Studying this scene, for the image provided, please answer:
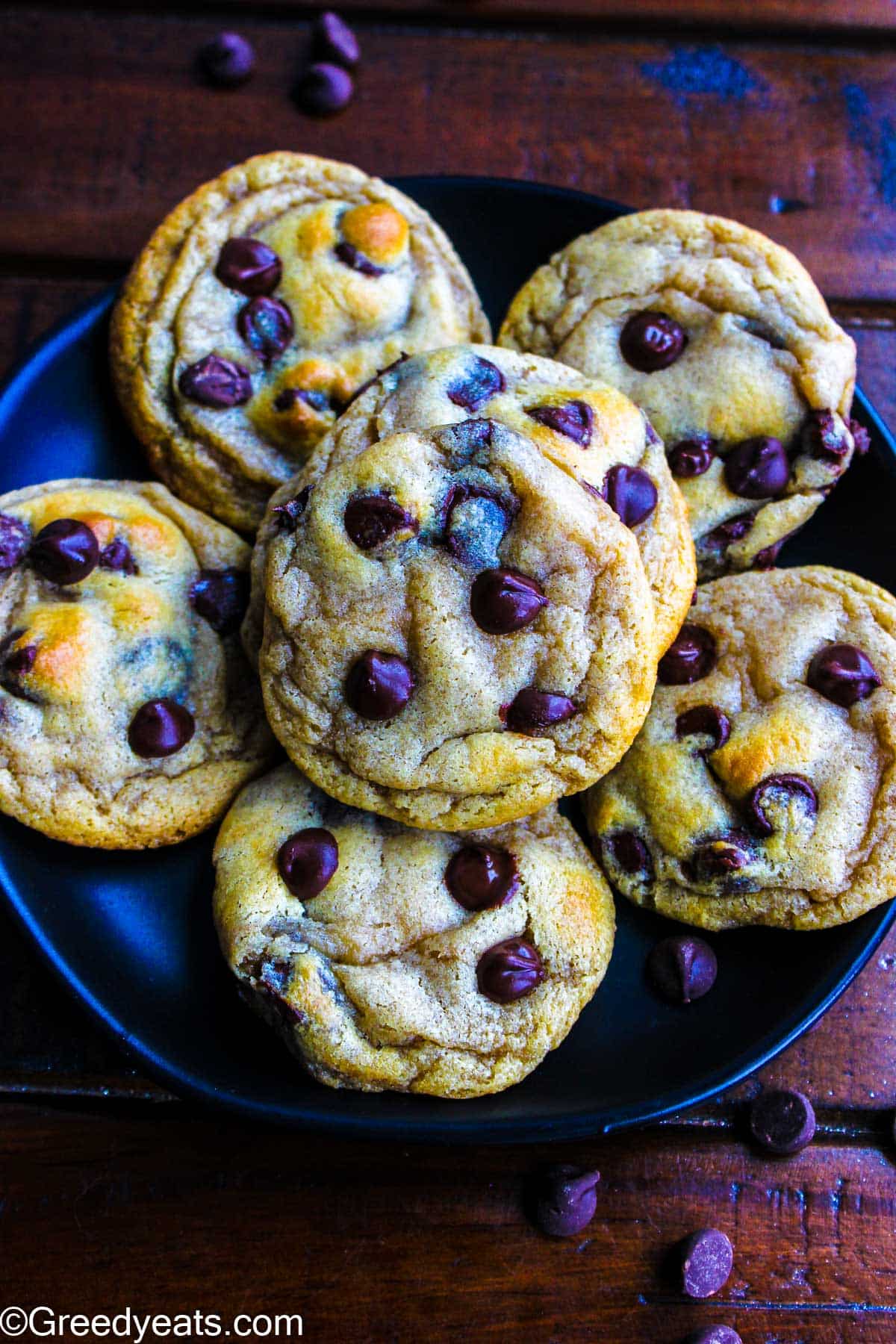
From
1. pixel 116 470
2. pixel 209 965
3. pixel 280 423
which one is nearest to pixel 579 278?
pixel 280 423

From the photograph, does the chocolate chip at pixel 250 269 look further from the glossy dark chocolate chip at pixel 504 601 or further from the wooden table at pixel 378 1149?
the glossy dark chocolate chip at pixel 504 601

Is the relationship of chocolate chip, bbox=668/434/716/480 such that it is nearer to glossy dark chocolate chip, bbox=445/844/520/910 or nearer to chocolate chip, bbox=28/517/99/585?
glossy dark chocolate chip, bbox=445/844/520/910

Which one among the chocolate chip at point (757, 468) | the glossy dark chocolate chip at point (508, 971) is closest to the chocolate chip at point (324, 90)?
the chocolate chip at point (757, 468)

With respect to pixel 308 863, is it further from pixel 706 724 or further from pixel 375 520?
pixel 706 724

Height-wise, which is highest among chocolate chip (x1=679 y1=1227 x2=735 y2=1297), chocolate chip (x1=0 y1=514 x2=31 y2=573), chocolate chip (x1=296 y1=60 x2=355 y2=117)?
chocolate chip (x1=296 y1=60 x2=355 y2=117)

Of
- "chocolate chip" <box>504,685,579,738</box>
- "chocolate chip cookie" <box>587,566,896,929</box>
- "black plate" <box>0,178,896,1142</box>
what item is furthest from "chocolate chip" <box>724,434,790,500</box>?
"chocolate chip" <box>504,685,579,738</box>

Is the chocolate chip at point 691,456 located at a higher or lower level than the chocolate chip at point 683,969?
higher
